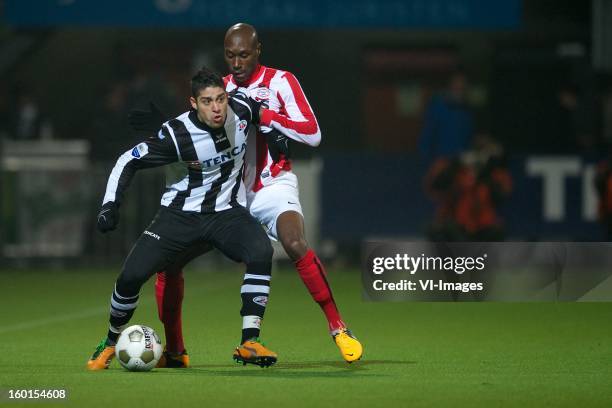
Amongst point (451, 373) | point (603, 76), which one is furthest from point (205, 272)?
point (451, 373)

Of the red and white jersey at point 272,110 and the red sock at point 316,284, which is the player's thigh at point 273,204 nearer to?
the red and white jersey at point 272,110

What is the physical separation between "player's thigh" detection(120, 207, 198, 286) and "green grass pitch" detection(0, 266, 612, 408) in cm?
57

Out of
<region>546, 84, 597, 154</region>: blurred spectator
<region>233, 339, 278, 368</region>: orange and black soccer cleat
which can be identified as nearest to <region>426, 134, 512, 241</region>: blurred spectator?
<region>546, 84, 597, 154</region>: blurred spectator

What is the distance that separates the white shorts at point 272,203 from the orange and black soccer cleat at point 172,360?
37.9 inches

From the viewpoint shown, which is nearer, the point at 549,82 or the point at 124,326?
the point at 124,326

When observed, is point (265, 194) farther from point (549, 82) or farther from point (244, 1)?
point (549, 82)

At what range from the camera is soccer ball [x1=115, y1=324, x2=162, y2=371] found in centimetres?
872

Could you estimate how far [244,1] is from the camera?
58.4ft

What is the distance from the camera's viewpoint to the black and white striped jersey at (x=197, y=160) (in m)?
8.84

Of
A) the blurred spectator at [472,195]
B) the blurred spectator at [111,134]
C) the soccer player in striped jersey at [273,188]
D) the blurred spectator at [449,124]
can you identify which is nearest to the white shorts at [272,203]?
the soccer player in striped jersey at [273,188]

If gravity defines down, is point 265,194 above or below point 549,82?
below

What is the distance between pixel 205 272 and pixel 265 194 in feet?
24.6

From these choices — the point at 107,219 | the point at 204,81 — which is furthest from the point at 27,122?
the point at 107,219

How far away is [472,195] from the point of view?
16.5m
